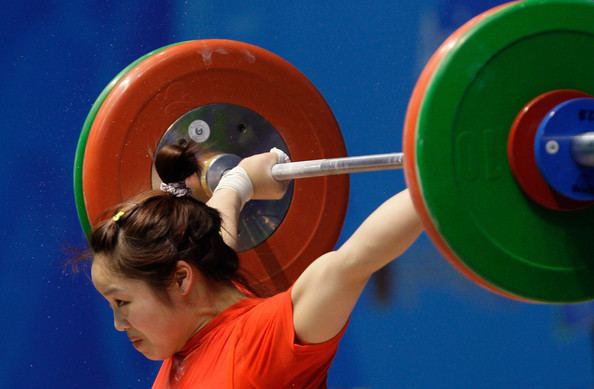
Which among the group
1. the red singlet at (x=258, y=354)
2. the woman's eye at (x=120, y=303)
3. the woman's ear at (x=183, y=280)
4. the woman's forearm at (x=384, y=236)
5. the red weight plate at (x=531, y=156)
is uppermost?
the red weight plate at (x=531, y=156)

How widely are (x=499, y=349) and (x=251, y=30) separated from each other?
89 centimetres

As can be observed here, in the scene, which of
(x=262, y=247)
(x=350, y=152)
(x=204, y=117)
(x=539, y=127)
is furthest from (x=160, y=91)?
(x=539, y=127)

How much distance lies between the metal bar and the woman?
17 centimetres

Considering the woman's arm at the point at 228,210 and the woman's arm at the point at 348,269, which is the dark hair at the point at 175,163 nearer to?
the woman's arm at the point at 228,210

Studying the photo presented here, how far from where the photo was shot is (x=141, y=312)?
3.91 ft

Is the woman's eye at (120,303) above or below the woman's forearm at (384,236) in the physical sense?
below

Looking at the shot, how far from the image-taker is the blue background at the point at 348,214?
1824 millimetres

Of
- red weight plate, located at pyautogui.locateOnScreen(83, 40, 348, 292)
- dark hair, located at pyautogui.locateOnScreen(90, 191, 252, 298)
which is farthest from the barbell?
red weight plate, located at pyautogui.locateOnScreen(83, 40, 348, 292)

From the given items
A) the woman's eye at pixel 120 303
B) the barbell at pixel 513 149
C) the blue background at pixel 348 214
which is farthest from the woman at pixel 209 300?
the blue background at pixel 348 214

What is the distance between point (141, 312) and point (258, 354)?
0.58 ft

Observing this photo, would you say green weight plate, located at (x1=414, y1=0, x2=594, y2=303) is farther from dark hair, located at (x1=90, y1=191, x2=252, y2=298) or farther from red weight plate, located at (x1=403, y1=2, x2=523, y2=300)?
dark hair, located at (x1=90, y1=191, x2=252, y2=298)

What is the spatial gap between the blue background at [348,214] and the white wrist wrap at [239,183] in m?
0.52

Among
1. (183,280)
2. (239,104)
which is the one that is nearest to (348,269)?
(183,280)

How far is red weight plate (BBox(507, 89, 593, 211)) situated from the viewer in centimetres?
93
